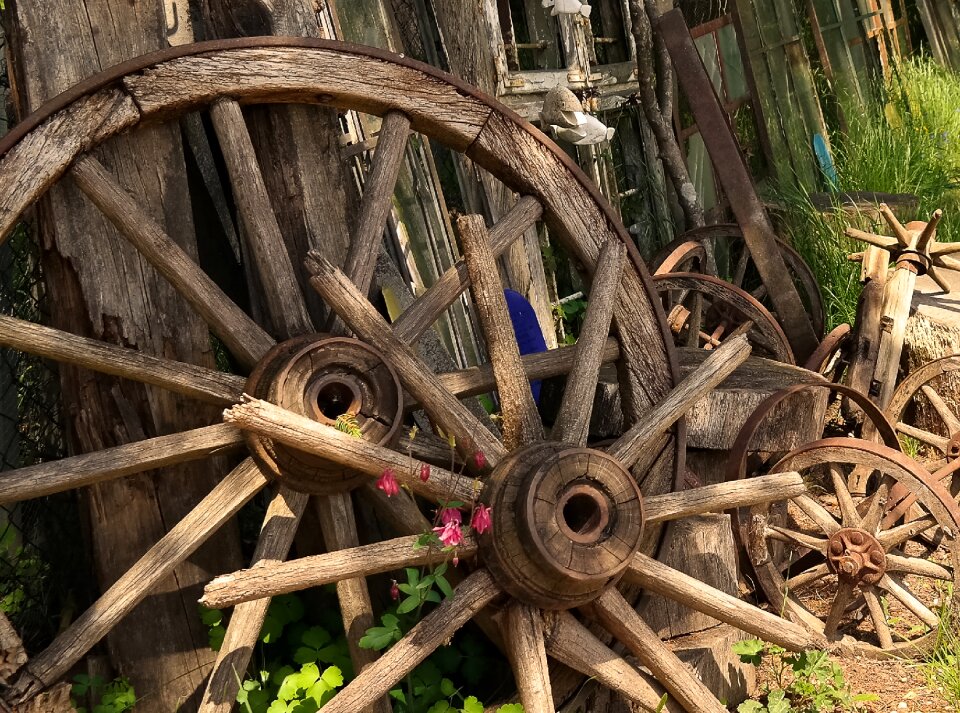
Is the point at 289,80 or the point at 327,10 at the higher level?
the point at 327,10

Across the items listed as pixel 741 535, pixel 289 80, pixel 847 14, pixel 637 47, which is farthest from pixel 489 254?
pixel 847 14

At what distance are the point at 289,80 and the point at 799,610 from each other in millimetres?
2387

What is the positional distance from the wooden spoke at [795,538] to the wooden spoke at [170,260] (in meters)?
1.87

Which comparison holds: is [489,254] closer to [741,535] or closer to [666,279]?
[741,535]

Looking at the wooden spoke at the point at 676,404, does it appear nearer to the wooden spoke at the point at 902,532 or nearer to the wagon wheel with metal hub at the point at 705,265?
the wooden spoke at the point at 902,532

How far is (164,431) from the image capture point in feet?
9.27

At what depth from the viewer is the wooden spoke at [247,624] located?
2.62 m

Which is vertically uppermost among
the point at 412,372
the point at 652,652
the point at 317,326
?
the point at 317,326

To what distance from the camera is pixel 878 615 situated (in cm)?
342

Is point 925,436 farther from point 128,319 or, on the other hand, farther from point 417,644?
point 128,319

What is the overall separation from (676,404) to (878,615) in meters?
1.17

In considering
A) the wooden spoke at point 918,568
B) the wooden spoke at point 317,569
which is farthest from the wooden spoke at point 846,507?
the wooden spoke at point 317,569

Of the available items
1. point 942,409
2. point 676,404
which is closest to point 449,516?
point 676,404

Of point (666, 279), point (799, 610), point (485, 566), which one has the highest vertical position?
point (666, 279)
